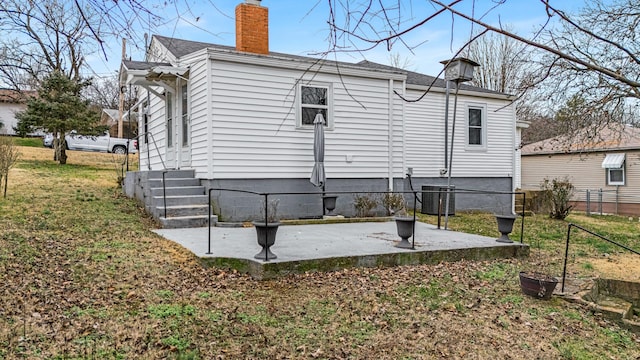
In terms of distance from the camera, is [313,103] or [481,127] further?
[481,127]

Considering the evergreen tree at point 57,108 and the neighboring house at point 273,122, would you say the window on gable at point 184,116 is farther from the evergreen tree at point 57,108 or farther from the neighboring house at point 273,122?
the evergreen tree at point 57,108

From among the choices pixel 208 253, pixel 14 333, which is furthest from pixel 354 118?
pixel 14 333

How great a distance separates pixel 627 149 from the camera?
20.0 metres

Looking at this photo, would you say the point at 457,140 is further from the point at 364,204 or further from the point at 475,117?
the point at 364,204

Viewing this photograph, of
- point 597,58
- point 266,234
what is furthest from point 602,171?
point 266,234

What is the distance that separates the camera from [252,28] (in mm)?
9766

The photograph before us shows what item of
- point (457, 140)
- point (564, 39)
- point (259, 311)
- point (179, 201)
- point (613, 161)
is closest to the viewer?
point (259, 311)

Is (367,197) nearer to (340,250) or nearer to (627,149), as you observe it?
(340,250)

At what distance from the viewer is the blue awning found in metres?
20.2

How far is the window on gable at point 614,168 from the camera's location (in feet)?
66.5

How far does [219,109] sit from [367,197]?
4031 millimetres

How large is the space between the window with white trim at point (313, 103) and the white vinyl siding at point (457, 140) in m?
2.78

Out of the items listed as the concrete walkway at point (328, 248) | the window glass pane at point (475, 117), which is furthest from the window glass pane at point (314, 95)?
the window glass pane at point (475, 117)

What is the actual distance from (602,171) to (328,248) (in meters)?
20.3
